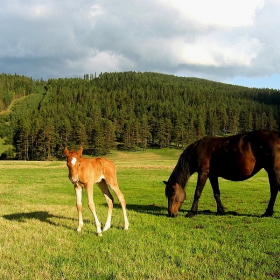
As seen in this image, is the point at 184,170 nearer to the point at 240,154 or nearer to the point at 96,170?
the point at 240,154

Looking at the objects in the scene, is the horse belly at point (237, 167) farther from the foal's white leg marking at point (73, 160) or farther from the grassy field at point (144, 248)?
the foal's white leg marking at point (73, 160)

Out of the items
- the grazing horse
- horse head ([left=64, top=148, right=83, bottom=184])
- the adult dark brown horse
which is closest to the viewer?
horse head ([left=64, top=148, right=83, bottom=184])

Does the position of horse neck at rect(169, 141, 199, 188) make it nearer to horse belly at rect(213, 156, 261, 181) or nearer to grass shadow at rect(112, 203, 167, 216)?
horse belly at rect(213, 156, 261, 181)

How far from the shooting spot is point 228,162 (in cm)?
1103

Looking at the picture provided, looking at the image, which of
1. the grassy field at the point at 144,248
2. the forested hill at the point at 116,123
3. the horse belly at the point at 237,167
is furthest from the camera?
the forested hill at the point at 116,123

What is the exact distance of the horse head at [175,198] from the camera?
1108 cm

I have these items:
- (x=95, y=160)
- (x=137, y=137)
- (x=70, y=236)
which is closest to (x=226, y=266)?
(x=70, y=236)

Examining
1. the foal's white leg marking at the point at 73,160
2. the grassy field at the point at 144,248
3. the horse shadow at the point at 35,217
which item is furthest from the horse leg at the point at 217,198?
the foal's white leg marking at the point at 73,160

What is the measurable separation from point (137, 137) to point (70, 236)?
104 m

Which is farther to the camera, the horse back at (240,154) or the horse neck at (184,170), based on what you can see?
the horse neck at (184,170)

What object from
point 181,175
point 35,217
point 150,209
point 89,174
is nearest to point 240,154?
point 181,175

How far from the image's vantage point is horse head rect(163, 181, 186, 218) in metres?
11.1

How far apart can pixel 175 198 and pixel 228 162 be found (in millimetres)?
2471

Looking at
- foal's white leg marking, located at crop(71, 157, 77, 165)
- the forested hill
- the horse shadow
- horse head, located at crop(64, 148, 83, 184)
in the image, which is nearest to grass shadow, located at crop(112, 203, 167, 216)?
the horse shadow
